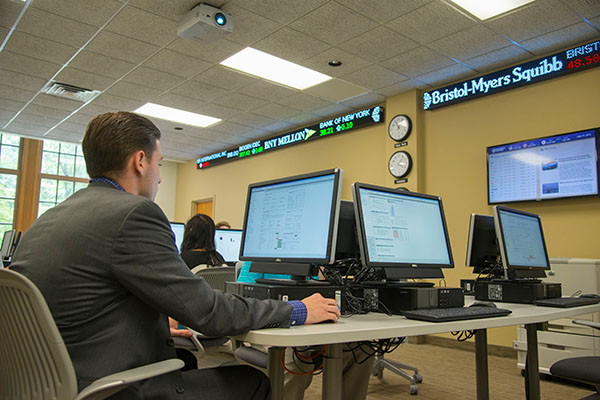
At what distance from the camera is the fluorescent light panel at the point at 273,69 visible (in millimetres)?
4398

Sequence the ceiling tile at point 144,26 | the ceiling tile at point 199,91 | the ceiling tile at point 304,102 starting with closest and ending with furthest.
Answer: the ceiling tile at point 144,26
the ceiling tile at point 199,91
the ceiling tile at point 304,102

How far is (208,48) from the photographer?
4199mm

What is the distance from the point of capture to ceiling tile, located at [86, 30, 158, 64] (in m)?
4.07

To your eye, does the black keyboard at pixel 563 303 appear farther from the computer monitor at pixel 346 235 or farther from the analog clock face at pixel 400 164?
the analog clock face at pixel 400 164

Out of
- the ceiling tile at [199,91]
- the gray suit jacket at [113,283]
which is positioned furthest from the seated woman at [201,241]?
the ceiling tile at [199,91]

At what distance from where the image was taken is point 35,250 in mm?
1038

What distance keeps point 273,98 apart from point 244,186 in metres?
2.42

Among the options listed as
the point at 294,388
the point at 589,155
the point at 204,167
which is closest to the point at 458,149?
the point at 589,155

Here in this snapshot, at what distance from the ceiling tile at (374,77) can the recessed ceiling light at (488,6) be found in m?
1.15

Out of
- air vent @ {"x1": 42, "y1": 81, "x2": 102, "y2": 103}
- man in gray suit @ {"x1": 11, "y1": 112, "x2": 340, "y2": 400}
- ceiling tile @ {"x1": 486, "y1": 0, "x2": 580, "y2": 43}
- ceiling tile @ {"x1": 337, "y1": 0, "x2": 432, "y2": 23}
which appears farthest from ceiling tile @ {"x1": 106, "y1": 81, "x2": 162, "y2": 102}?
man in gray suit @ {"x1": 11, "y1": 112, "x2": 340, "y2": 400}

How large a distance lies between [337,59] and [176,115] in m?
2.87

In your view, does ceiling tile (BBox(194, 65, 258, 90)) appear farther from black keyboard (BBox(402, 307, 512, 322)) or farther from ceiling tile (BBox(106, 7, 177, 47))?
black keyboard (BBox(402, 307, 512, 322))

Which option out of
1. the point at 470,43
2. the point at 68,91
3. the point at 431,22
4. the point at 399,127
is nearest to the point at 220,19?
the point at 431,22

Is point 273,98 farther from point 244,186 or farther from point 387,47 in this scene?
point 244,186
